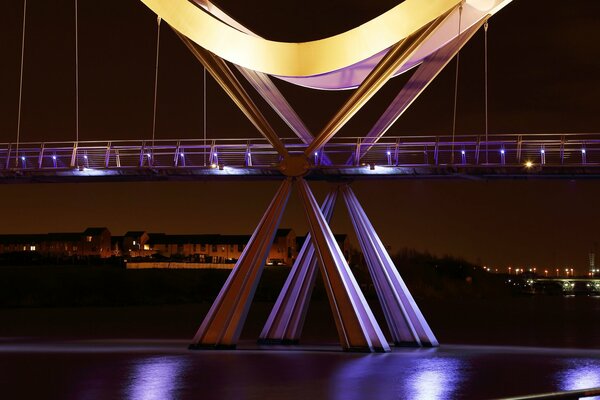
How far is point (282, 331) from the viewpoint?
41000mm

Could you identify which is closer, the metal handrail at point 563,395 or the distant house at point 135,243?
the metal handrail at point 563,395

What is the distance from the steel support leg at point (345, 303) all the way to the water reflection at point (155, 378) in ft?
17.7

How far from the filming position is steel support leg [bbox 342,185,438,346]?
39094mm

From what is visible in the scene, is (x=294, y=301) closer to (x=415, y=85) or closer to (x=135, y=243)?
(x=415, y=85)

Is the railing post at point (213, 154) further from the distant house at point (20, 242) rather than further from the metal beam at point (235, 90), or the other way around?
the distant house at point (20, 242)

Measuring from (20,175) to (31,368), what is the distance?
11.0m

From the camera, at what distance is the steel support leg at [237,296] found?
37219mm

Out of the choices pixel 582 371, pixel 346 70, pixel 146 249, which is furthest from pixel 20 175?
pixel 146 249

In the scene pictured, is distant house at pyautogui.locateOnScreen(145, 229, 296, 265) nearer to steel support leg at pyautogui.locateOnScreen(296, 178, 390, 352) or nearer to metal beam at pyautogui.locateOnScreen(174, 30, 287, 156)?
metal beam at pyautogui.locateOnScreen(174, 30, 287, 156)

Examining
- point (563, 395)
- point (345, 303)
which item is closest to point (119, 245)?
point (345, 303)

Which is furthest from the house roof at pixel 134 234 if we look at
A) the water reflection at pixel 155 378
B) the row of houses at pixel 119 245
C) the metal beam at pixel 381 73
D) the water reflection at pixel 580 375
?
the water reflection at pixel 580 375

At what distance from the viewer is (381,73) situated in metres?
36.4

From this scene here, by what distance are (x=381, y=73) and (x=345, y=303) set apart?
7.56m

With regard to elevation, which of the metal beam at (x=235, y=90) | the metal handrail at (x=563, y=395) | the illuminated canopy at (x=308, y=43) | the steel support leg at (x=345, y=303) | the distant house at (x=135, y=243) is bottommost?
the metal handrail at (x=563, y=395)
